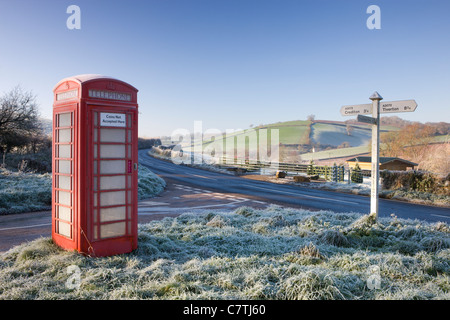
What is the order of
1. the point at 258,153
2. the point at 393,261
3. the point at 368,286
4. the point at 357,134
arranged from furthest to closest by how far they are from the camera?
the point at 357,134 → the point at 258,153 → the point at 393,261 → the point at 368,286

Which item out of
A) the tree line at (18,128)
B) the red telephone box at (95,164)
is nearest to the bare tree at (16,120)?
the tree line at (18,128)

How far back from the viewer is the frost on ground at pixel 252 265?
13.7 ft

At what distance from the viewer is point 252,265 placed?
5.15 meters

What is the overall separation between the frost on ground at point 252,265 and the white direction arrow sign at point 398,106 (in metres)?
2.85

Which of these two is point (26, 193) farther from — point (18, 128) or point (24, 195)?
point (18, 128)

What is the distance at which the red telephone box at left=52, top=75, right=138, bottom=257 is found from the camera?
5.57 meters

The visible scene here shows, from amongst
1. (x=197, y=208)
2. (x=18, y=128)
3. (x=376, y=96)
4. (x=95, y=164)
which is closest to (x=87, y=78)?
(x=95, y=164)

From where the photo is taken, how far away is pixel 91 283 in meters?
4.43

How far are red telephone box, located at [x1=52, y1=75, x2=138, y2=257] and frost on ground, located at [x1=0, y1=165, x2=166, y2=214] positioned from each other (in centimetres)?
610

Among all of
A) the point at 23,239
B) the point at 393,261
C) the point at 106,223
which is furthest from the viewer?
the point at 23,239

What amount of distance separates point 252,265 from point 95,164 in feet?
10.9
